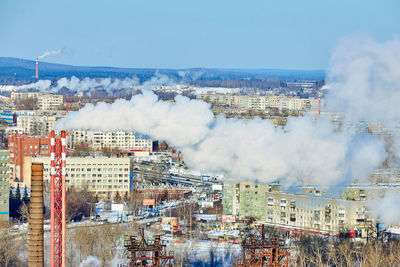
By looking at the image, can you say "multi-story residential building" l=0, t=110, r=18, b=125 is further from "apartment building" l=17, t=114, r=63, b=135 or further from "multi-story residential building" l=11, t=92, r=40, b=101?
"multi-story residential building" l=11, t=92, r=40, b=101

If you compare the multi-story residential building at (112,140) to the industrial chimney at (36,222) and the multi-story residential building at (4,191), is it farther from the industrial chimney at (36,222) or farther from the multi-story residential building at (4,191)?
the industrial chimney at (36,222)

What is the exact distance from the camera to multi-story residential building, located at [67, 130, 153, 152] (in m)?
55.9

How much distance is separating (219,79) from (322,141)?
70.1m

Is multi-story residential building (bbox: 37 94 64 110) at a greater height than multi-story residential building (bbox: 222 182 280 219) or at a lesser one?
lesser

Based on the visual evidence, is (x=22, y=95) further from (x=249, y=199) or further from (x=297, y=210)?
(x=297, y=210)

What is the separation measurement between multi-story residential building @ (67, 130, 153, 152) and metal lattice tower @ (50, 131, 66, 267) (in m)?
32.0

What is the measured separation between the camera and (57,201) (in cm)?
2336

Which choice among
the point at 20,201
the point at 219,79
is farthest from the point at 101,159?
the point at 219,79

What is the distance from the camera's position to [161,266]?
2239 centimetres

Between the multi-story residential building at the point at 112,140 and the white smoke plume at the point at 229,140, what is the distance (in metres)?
26.0

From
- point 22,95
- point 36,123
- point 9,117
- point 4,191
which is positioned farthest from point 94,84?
point 4,191

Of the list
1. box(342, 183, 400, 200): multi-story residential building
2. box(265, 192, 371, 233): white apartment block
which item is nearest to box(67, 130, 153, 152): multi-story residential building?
box(265, 192, 371, 233): white apartment block

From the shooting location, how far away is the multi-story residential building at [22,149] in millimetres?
44750

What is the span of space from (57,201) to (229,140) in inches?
274
